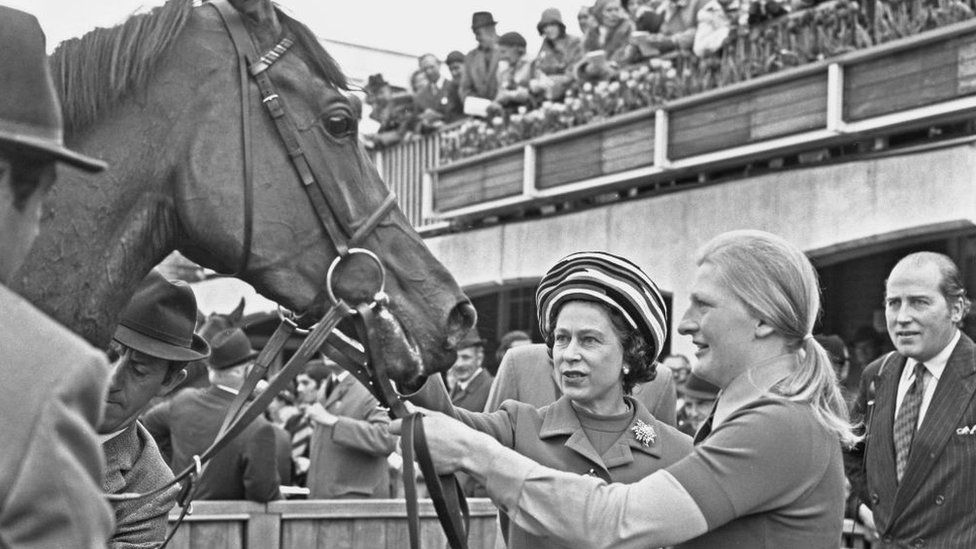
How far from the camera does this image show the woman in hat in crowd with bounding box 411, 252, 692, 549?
3.39 metres

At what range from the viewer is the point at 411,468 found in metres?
3.02

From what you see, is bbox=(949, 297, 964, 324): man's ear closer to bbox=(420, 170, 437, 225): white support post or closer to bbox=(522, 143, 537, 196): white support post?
bbox=(522, 143, 537, 196): white support post

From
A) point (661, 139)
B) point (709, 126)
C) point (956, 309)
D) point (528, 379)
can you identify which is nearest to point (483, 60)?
point (661, 139)

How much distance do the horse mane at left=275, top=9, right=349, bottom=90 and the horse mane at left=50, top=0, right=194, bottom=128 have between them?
297 millimetres

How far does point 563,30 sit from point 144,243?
1121 centimetres

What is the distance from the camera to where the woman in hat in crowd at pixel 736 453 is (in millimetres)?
2732

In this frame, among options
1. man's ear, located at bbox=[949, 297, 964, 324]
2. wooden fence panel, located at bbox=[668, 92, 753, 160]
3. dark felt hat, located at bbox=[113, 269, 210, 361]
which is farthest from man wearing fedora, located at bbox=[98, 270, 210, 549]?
wooden fence panel, located at bbox=[668, 92, 753, 160]

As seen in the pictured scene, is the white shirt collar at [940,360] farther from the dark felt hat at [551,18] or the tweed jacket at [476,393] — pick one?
the dark felt hat at [551,18]

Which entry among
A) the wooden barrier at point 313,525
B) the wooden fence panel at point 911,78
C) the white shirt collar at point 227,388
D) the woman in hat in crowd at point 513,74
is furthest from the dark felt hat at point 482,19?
the wooden barrier at point 313,525

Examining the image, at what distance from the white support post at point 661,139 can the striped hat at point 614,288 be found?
9.11 metres

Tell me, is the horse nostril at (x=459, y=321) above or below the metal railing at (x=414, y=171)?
below

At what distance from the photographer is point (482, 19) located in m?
15.0

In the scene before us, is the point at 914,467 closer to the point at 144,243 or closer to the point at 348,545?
the point at 348,545

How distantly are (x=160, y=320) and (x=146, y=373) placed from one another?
167 millimetres
